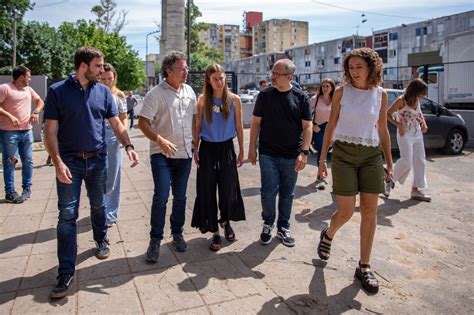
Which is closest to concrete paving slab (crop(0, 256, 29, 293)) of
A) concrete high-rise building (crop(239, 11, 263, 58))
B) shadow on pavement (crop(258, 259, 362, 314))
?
shadow on pavement (crop(258, 259, 362, 314))

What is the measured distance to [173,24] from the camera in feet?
50.5

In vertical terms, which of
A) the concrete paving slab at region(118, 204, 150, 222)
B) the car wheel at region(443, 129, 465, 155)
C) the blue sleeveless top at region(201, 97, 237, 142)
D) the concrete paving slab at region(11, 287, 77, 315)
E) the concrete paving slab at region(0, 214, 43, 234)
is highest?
the blue sleeveless top at region(201, 97, 237, 142)

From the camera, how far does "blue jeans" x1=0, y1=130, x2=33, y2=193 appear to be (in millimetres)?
6172

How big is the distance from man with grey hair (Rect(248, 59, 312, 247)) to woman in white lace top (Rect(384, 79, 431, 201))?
7.89 feet

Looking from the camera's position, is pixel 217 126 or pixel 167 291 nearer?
pixel 167 291

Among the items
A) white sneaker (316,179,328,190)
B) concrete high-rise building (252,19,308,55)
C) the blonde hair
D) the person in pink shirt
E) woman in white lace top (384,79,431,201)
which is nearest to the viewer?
the blonde hair

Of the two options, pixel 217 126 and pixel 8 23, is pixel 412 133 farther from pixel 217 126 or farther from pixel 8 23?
pixel 8 23

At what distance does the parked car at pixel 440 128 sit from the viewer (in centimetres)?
1031

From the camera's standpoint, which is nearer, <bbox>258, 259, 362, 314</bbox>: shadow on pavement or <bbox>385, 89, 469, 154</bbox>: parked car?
<bbox>258, 259, 362, 314</bbox>: shadow on pavement

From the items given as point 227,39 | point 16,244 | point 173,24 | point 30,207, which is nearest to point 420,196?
point 16,244

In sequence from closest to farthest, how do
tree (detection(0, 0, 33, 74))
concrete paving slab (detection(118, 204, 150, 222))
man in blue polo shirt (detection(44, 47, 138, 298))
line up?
1. man in blue polo shirt (detection(44, 47, 138, 298))
2. concrete paving slab (detection(118, 204, 150, 222))
3. tree (detection(0, 0, 33, 74))

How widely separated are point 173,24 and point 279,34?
13358cm

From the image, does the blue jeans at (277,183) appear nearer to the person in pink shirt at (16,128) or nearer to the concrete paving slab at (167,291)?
the concrete paving slab at (167,291)

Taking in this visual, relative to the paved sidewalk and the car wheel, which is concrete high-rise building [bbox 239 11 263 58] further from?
the paved sidewalk
